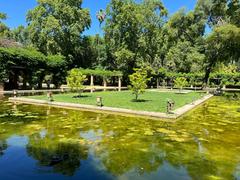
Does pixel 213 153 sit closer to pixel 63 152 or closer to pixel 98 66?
pixel 63 152

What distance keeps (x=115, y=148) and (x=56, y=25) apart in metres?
43.3

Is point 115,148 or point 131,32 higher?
point 131,32

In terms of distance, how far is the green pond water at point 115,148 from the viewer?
7582 millimetres

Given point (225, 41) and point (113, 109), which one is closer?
point (113, 109)

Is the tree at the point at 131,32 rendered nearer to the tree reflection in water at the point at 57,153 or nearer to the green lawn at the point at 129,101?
the green lawn at the point at 129,101

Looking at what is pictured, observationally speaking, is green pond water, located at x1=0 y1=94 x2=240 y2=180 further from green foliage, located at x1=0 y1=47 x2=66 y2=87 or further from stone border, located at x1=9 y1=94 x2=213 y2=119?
green foliage, located at x1=0 y1=47 x2=66 y2=87

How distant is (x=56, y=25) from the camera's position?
50062 millimetres

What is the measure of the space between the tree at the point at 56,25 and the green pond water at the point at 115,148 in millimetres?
37096

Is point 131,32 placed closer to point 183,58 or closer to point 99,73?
point 99,73

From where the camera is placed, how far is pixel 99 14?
7862 centimetres

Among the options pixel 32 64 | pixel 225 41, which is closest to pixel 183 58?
pixel 225 41

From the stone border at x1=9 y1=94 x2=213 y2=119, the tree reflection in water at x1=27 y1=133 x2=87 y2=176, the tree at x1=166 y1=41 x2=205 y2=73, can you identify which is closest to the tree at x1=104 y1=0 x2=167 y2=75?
the tree at x1=166 y1=41 x2=205 y2=73

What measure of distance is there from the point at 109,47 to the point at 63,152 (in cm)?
5095

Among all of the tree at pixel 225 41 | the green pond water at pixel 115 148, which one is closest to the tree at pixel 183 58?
the tree at pixel 225 41
